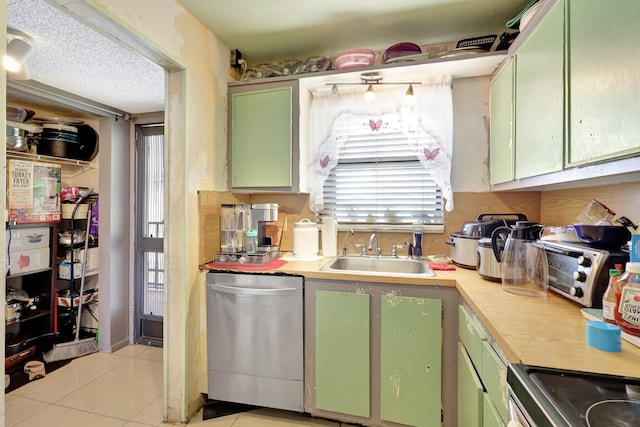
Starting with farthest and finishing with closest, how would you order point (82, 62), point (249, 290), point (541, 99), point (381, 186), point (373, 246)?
point (381, 186), point (373, 246), point (82, 62), point (249, 290), point (541, 99)

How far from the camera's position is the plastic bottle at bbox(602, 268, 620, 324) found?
0.91 metres

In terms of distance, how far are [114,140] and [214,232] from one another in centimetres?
153

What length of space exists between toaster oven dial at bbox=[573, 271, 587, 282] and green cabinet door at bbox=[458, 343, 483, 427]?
542 mm

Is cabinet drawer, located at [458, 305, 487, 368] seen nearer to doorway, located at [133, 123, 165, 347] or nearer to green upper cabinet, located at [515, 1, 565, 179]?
green upper cabinet, located at [515, 1, 565, 179]

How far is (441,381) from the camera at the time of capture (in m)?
1.57

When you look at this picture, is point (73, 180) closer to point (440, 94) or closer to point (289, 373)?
point (289, 373)

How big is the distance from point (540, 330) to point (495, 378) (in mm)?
222

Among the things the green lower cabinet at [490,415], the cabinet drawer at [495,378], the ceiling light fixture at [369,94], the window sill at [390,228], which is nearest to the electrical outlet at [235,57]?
the ceiling light fixture at [369,94]

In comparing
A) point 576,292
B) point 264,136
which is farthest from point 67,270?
point 576,292

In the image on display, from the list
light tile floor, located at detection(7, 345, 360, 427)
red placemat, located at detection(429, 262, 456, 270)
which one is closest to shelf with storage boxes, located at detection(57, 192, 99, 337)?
light tile floor, located at detection(7, 345, 360, 427)

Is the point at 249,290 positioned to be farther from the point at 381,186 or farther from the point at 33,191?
the point at 33,191

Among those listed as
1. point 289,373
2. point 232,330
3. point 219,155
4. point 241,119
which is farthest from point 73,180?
point 289,373

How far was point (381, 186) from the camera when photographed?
2320 mm

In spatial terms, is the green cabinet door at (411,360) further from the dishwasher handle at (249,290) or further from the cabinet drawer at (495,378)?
the dishwasher handle at (249,290)
